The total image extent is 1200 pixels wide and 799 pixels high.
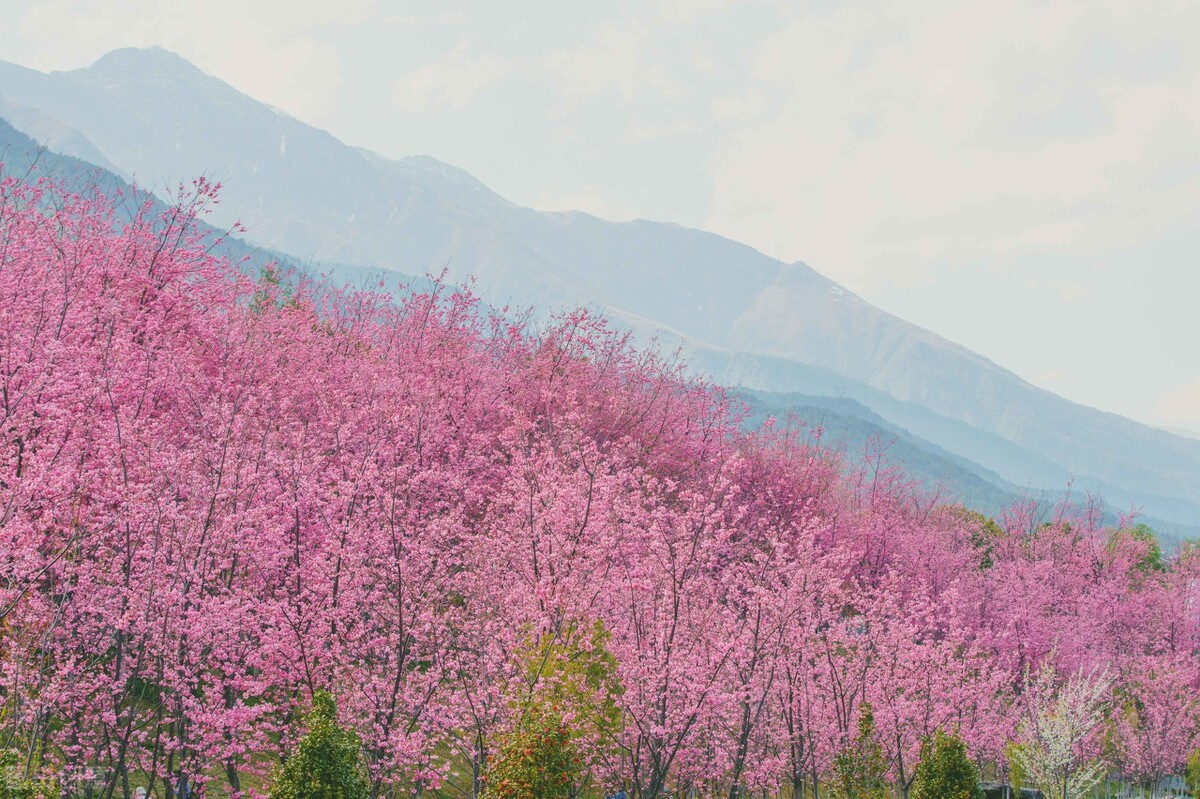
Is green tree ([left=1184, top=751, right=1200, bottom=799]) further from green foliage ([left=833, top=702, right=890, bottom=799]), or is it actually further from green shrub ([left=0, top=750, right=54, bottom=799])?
green shrub ([left=0, top=750, right=54, bottom=799])

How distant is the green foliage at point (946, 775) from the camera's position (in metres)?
18.9

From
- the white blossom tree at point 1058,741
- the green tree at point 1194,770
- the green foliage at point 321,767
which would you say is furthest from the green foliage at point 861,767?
the green tree at point 1194,770

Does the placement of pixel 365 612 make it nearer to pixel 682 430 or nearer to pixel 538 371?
pixel 538 371

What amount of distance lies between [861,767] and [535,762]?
1069 cm

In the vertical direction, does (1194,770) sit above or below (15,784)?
above

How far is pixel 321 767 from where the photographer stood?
Answer: 1192 centimetres

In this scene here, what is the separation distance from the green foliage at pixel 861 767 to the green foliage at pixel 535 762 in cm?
953

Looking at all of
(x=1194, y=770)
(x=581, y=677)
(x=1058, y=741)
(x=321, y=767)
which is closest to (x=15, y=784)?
(x=321, y=767)

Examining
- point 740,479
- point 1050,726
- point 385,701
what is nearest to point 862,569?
point 740,479

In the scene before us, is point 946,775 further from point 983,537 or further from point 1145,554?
point 1145,554

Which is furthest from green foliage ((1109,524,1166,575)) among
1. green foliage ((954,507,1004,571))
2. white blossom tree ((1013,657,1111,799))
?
white blossom tree ((1013,657,1111,799))

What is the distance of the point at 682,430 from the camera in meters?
35.4

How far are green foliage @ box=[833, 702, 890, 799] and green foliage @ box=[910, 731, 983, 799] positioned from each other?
1.13m

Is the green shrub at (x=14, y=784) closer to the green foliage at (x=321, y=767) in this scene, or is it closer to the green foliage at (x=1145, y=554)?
the green foliage at (x=321, y=767)
